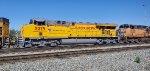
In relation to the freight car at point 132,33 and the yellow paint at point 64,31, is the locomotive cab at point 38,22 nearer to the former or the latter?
the yellow paint at point 64,31

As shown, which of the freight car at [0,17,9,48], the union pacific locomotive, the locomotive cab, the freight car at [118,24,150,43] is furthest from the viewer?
the freight car at [118,24,150,43]

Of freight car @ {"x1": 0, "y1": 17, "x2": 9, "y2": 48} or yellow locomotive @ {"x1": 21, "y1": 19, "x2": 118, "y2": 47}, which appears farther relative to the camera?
yellow locomotive @ {"x1": 21, "y1": 19, "x2": 118, "y2": 47}

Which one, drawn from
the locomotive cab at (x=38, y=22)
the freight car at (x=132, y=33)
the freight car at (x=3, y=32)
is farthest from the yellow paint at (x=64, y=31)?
the freight car at (x=132, y=33)

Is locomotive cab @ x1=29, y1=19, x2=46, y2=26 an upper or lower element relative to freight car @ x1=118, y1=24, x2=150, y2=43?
upper

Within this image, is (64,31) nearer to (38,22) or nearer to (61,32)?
(61,32)

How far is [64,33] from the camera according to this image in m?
28.7

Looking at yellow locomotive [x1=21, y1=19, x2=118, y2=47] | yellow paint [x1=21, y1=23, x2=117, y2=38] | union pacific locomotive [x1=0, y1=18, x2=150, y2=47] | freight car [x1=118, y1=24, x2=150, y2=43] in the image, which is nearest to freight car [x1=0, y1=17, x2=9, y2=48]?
union pacific locomotive [x1=0, y1=18, x2=150, y2=47]

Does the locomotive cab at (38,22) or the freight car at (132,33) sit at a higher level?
the locomotive cab at (38,22)

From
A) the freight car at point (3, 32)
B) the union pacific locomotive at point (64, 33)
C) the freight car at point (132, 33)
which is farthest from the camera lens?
the freight car at point (132, 33)

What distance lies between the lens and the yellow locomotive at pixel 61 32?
26109 mm

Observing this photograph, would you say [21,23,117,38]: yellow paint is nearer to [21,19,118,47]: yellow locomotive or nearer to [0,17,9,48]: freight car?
[21,19,118,47]: yellow locomotive

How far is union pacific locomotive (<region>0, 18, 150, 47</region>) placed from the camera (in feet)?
85.1

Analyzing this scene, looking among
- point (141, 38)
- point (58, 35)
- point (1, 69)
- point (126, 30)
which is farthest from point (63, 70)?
point (141, 38)

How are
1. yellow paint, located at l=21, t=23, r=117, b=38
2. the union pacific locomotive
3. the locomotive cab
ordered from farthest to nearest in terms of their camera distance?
the locomotive cab, yellow paint, located at l=21, t=23, r=117, b=38, the union pacific locomotive
